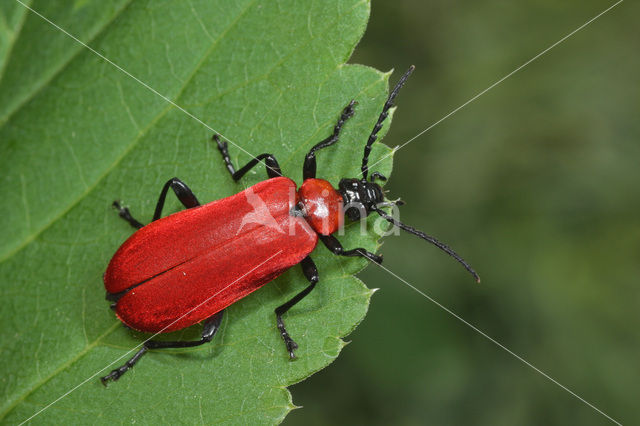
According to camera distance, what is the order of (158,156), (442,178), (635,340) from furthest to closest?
(442,178) < (635,340) < (158,156)

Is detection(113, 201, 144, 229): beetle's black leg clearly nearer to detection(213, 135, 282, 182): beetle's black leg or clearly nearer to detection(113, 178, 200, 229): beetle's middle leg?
detection(113, 178, 200, 229): beetle's middle leg

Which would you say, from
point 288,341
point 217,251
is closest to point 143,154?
point 217,251

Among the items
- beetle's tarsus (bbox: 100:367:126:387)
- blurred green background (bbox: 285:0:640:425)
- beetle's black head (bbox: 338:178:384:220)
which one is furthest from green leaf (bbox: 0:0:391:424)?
blurred green background (bbox: 285:0:640:425)

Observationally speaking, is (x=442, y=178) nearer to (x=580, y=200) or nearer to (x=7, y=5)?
(x=580, y=200)

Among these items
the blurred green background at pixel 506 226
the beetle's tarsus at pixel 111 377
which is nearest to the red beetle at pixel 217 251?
the beetle's tarsus at pixel 111 377

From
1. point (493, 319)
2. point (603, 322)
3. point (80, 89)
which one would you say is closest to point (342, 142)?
point (80, 89)

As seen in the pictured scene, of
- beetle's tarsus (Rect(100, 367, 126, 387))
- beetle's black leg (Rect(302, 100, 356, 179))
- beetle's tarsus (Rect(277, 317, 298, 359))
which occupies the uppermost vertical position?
beetle's black leg (Rect(302, 100, 356, 179))
